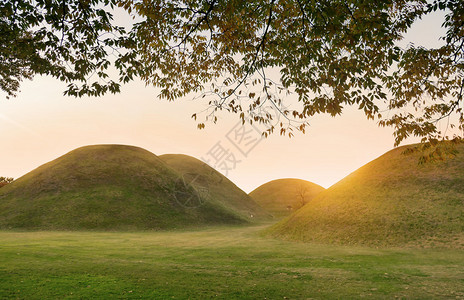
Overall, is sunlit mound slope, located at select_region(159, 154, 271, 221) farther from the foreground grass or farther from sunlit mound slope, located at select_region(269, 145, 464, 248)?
the foreground grass

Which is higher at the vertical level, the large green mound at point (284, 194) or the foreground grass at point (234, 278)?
the large green mound at point (284, 194)

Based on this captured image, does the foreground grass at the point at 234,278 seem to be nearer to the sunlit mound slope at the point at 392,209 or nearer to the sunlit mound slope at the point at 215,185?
the sunlit mound slope at the point at 392,209

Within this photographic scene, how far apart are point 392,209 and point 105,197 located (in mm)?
43001

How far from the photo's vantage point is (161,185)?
63.2 metres

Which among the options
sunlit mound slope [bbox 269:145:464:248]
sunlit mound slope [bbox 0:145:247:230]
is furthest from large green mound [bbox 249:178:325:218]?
sunlit mound slope [bbox 269:145:464:248]

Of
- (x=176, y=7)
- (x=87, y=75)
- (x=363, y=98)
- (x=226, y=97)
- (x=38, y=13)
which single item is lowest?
(x=363, y=98)

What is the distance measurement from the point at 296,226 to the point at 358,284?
21.6m

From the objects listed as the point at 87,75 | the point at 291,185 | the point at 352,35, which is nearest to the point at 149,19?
the point at 87,75

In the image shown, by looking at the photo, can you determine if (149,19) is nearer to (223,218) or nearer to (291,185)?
(223,218)

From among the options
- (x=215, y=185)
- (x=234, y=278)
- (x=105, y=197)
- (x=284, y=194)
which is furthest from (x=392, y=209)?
(x=284, y=194)

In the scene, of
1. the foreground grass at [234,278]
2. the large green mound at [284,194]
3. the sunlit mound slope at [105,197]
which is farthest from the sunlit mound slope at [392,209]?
the large green mound at [284,194]

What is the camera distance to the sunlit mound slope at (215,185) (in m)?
79.2

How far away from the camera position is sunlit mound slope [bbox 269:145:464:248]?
25642mm

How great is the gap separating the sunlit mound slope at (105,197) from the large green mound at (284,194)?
128ft
